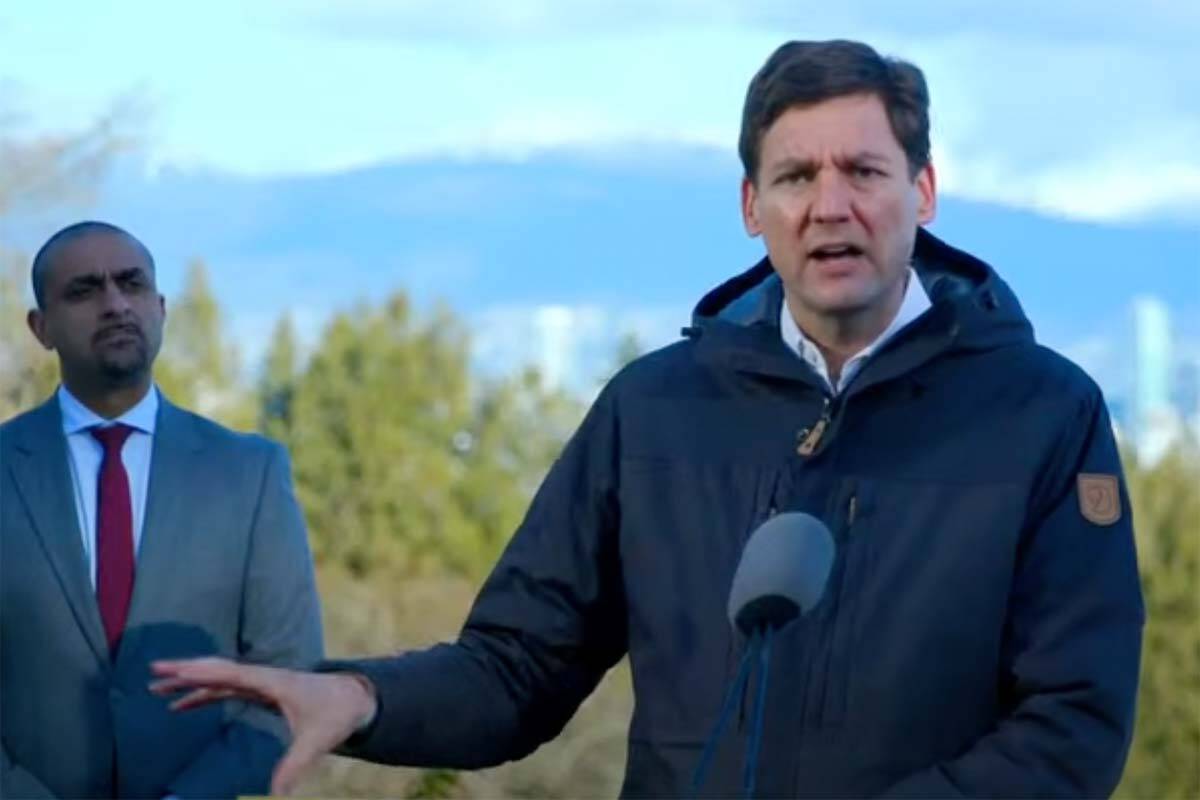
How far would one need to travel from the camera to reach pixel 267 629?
18.1 ft

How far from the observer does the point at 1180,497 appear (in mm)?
11070

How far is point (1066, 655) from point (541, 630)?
661mm

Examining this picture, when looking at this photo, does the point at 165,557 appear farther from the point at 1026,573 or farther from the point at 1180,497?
the point at 1180,497

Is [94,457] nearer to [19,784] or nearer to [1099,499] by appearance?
[19,784]

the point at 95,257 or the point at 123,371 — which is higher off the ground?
the point at 95,257

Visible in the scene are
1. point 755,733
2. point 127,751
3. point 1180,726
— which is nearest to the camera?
point 755,733

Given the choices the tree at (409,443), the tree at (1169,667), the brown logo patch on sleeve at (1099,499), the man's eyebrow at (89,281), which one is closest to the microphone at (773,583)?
the brown logo patch on sleeve at (1099,499)

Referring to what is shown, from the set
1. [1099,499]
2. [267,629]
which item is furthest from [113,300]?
[1099,499]

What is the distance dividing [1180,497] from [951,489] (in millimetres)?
8072

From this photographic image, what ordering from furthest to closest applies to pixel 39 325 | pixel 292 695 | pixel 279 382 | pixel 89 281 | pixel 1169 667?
pixel 279 382 < pixel 1169 667 < pixel 39 325 < pixel 89 281 < pixel 292 695

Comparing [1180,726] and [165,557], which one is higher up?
[165,557]

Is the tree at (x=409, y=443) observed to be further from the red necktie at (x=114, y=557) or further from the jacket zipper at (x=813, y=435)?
the jacket zipper at (x=813, y=435)

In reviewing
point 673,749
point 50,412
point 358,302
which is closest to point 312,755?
point 673,749

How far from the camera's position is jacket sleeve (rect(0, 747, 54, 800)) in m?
5.39
